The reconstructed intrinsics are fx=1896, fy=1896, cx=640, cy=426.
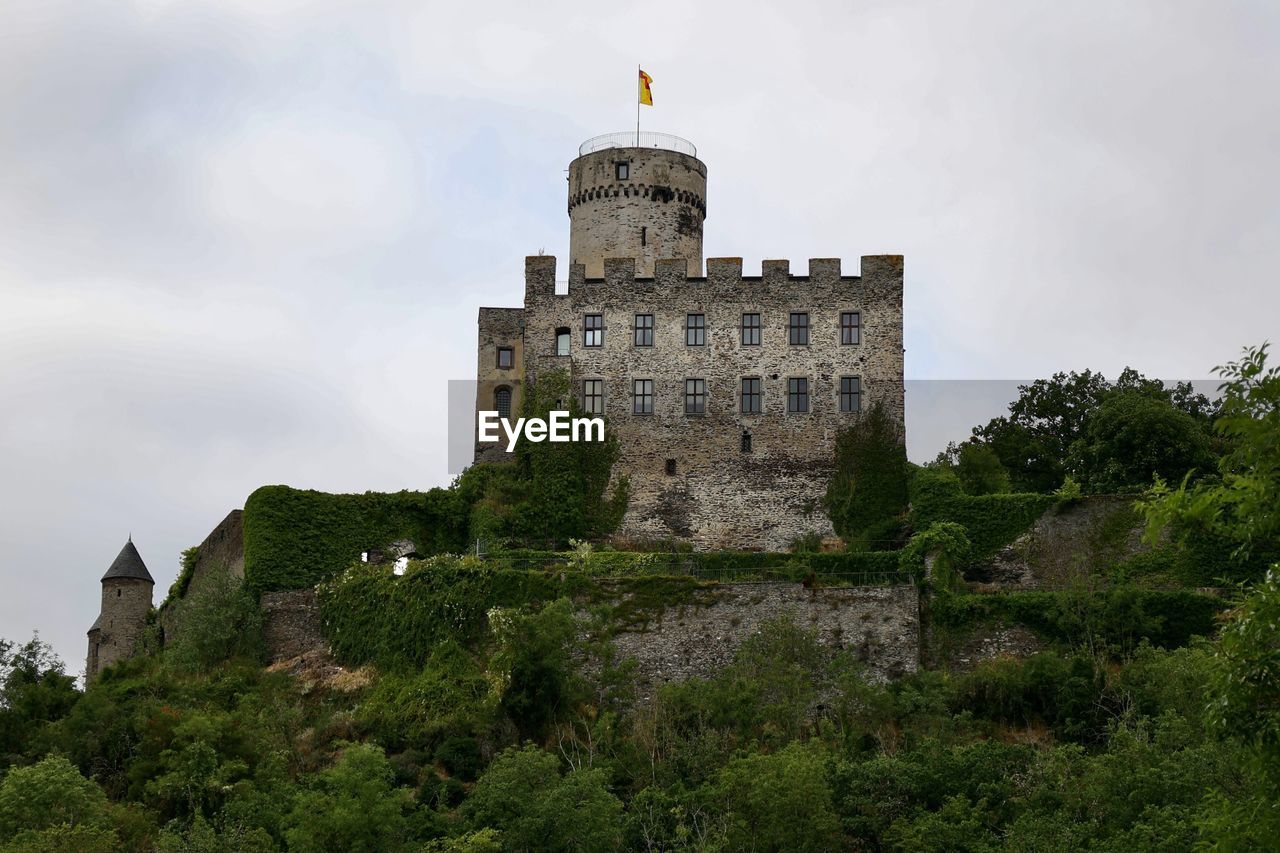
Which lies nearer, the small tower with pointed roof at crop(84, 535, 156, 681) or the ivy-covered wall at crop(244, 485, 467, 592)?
the ivy-covered wall at crop(244, 485, 467, 592)

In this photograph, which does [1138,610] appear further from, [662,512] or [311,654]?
[311,654]

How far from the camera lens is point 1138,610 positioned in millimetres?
48594

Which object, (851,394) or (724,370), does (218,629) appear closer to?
(724,370)

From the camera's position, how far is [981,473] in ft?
190

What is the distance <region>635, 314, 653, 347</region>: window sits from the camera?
5953 cm

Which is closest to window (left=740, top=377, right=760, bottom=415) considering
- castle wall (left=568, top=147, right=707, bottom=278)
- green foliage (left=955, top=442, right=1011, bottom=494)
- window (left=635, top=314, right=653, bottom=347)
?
window (left=635, top=314, right=653, bottom=347)

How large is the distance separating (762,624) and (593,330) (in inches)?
552

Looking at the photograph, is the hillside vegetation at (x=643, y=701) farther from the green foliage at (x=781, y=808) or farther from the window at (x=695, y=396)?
the window at (x=695, y=396)

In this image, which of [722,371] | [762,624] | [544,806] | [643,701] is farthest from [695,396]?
[544,806]

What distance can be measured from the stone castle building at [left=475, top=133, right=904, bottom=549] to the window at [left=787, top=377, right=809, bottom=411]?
44 mm

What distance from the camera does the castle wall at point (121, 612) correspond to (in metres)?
68.9

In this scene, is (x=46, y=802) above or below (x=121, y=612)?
below

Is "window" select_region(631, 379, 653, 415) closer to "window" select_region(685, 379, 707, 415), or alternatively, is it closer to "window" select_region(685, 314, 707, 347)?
"window" select_region(685, 379, 707, 415)

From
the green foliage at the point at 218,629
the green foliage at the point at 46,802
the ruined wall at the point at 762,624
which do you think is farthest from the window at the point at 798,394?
the green foliage at the point at 46,802
